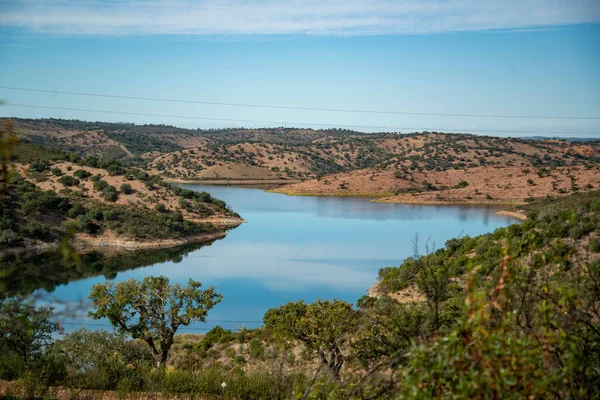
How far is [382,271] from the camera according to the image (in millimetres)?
30016

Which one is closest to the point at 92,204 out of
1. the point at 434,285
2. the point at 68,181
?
the point at 68,181

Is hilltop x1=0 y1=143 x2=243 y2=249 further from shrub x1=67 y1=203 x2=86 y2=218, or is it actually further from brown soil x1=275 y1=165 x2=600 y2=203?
brown soil x1=275 y1=165 x2=600 y2=203

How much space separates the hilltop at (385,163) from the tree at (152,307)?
A: 54979 millimetres

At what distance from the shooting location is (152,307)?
1722 cm

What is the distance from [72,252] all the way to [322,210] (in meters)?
62.0

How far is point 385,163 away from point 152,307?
77.3 meters

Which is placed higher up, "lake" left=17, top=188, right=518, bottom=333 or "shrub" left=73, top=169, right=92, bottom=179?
"shrub" left=73, top=169, right=92, bottom=179

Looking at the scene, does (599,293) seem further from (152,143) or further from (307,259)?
(152,143)

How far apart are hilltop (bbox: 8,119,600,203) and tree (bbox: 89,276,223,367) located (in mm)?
54979

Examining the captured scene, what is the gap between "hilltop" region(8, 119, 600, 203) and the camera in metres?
69.7

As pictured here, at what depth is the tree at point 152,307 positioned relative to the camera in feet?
54.2

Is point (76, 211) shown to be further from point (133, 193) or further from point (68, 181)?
point (133, 193)

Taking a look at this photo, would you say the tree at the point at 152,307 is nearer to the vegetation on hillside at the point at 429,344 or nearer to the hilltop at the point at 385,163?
the vegetation on hillside at the point at 429,344

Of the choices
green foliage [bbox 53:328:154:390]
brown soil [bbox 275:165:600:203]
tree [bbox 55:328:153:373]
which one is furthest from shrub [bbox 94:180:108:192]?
tree [bbox 55:328:153:373]
